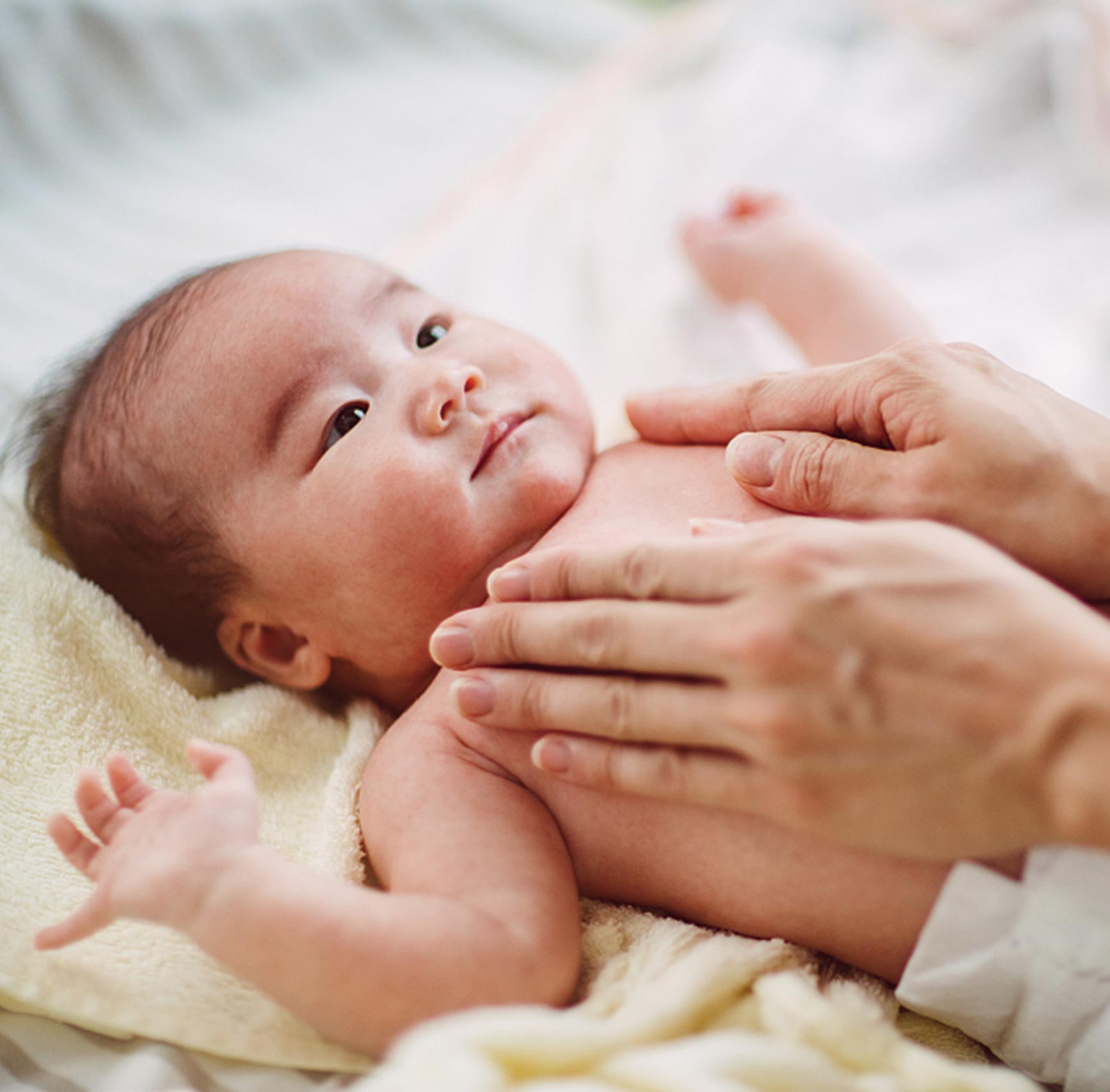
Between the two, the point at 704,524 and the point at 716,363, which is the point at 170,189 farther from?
the point at 704,524

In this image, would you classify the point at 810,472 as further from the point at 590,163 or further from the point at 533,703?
the point at 590,163

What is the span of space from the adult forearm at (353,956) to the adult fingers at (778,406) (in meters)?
0.59

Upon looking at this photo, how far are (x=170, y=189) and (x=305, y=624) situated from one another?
1.25 metres

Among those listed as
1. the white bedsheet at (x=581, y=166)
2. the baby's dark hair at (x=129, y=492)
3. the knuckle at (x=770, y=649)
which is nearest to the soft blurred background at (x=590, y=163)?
the white bedsheet at (x=581, y=166)

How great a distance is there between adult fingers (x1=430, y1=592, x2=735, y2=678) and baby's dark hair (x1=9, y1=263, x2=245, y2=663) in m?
0.36

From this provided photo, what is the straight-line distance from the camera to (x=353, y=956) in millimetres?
841

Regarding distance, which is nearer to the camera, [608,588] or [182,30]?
[608,588]

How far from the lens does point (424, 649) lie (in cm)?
120

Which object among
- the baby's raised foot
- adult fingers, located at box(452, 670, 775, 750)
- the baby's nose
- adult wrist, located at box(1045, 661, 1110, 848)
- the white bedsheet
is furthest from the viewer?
the white bedsheet

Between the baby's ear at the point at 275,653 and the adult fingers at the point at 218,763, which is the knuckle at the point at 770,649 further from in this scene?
the baby's ear at the point at 275,653

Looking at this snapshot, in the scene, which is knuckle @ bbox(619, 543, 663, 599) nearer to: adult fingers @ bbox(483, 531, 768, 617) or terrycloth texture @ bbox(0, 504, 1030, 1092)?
adult fingers @ bbox(483, 531, 768, 617)

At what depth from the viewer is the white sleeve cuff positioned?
2.73 ft

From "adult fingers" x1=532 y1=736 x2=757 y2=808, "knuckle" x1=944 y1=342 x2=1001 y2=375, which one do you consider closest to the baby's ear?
"adult fingers" x1=532 y1=736 x2=757 y2=808

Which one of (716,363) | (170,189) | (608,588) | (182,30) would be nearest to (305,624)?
(608,588)
